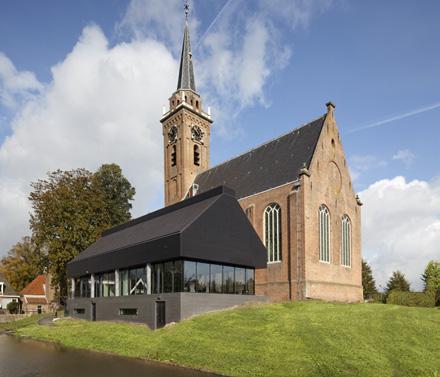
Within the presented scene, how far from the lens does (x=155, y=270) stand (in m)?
26.7

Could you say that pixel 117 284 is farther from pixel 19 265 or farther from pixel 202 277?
pixel 19 265

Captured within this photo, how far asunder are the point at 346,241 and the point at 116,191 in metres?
31.3

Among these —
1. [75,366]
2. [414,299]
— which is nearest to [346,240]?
[414,299]

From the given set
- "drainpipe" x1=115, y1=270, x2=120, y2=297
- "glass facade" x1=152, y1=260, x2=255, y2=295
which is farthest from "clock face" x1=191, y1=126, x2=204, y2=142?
"glass facade" x1=152, y1=260, x2=255, y2=295

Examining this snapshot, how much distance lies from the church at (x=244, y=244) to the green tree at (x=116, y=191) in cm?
1103

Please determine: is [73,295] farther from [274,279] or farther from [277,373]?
[277,373]

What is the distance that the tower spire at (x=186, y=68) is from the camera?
57.1m

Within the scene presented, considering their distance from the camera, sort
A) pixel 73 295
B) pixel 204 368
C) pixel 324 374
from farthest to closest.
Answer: pixel 73 295 < pixel 204 368 < pixel 324 374

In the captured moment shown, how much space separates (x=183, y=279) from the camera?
24.3m

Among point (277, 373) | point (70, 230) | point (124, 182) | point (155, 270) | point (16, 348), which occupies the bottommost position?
point (16, 348)

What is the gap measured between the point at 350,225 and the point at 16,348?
104 ft

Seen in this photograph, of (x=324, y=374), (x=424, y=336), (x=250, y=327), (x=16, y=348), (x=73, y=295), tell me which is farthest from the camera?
(x=73, y=295)

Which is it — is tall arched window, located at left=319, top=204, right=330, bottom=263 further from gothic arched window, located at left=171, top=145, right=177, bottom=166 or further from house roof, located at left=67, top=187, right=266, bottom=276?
gothic arched window, located at left=171, top=145, right=177, bottom=166

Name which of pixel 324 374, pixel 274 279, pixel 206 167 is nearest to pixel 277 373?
pixel 324 374
